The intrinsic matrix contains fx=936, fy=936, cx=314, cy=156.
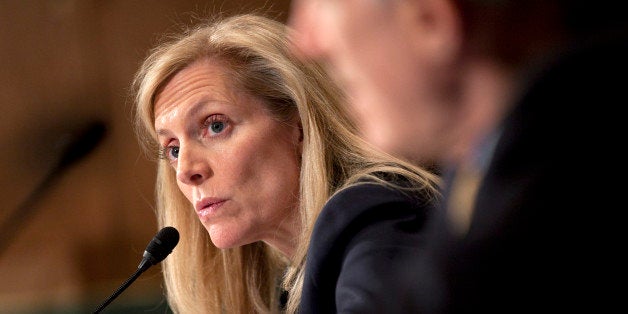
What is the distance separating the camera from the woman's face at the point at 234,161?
71.7 inches

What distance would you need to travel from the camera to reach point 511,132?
502mm

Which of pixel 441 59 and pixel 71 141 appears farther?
pixel 71 141

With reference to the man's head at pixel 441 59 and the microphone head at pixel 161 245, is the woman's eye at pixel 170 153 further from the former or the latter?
the man's head at pixel 441 59

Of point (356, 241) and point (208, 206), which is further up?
point (356, 241)

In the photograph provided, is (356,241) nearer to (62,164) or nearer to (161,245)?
(161,245)

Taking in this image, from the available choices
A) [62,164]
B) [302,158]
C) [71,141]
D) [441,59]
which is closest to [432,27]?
[441,59]

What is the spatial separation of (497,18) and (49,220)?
3583mm

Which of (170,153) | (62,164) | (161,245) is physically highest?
(170,153)

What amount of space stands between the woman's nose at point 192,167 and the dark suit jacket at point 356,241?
553 millimetres

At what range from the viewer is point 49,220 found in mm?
3854

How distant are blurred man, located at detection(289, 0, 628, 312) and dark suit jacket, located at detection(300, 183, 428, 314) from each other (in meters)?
0.56

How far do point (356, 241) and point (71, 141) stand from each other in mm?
2898

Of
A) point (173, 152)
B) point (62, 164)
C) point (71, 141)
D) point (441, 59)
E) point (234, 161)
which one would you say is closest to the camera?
point (441, 59)

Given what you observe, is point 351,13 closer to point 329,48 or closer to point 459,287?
point 329,48
